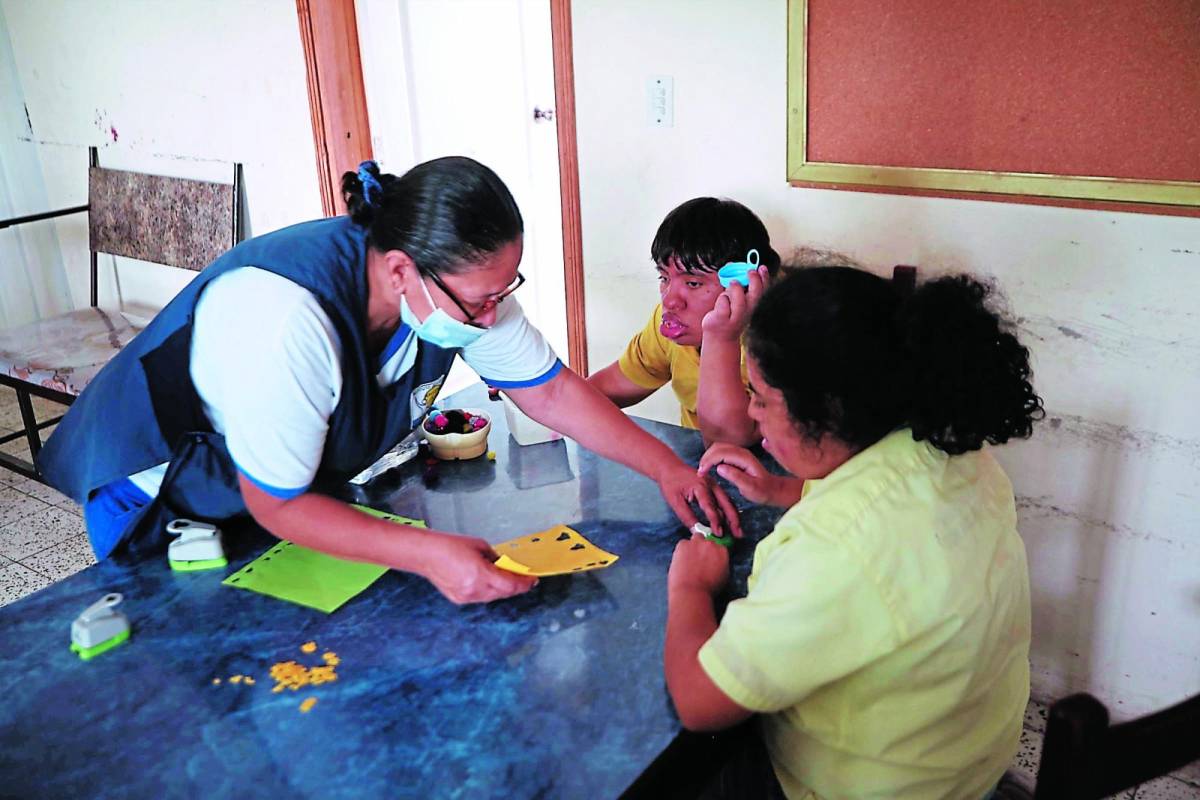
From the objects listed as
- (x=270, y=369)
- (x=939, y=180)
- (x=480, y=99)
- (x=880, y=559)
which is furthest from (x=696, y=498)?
(x=480, y=99)

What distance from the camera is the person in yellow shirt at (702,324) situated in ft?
5.54

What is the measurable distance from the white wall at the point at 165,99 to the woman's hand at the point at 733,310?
2.05 meters

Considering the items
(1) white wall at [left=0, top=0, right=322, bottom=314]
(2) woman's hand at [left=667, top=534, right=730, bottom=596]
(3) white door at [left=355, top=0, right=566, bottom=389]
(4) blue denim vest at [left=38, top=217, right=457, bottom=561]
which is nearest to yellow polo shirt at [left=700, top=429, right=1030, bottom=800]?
(2) woman's hand at [left=667, top=534, right=730, bottom=596]

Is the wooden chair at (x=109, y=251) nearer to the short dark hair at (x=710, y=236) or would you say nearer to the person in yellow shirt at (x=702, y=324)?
the person in yellow shirt at (x=702, y=324)

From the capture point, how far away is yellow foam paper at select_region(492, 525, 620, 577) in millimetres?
1280

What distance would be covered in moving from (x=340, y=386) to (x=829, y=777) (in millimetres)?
763

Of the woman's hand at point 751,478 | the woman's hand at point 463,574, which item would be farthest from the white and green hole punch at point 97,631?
the woman's hand at point 751,478

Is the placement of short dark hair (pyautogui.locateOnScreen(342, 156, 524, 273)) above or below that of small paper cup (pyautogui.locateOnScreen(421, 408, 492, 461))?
above

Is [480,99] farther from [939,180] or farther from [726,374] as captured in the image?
[726,374]

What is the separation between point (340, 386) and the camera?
1309 mm

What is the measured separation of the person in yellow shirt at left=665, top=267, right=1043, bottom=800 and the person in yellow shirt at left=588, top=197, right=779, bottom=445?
59 centimetres

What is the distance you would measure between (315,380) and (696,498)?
0.56 meters

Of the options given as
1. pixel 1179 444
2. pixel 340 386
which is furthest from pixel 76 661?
pixel 1179 444

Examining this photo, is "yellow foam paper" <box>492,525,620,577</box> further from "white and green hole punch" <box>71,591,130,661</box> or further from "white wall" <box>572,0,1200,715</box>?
"white wall" <box>572,0,1200,715</box>
